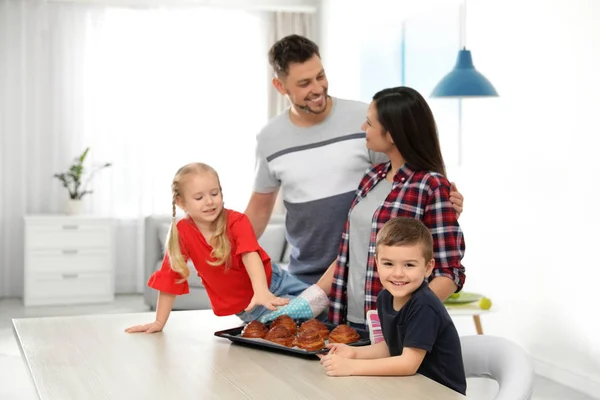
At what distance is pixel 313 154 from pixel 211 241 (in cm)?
48

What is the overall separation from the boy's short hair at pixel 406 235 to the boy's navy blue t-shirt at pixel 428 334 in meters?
0.09

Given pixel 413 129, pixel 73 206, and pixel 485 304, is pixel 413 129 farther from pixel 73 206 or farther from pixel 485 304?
pixel 73 206

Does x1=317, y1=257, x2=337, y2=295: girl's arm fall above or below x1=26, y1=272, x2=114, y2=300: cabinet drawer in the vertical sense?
above

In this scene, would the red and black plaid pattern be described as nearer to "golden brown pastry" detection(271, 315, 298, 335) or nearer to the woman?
the woman

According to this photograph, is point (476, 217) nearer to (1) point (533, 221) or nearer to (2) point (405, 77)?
(1) point (533, 221)

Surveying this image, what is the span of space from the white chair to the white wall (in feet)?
7.55

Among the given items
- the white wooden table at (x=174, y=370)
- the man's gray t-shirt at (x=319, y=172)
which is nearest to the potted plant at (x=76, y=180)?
the man's gray t-shirt at (x=319, y=172)

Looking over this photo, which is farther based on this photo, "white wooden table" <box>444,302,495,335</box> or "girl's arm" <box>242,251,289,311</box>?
"white wooden table" <box>444,302,495,335</box>

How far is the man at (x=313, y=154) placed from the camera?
2516 millimetres

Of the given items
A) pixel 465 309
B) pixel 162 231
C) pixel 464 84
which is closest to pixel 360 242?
pixel 465 309

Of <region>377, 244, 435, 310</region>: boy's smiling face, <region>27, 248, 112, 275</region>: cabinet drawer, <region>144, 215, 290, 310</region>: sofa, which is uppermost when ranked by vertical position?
<region>377, 244, 435, 310</region>: boy's smiling face

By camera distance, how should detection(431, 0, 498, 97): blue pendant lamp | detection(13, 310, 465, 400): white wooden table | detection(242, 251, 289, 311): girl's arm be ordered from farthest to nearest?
detection(431, 0, 498, 97): blue pendant lamp
detection(242, 251, 289, 311): girl's arm
detection(13, 310, 465, 400): white wooden table

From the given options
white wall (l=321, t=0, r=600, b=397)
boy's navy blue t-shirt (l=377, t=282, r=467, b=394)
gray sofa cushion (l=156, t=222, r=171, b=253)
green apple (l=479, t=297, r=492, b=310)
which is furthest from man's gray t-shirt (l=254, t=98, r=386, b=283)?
gray sofa cushion (l=156, t=222, r=171, b=253)

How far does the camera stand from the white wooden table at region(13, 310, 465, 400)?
1.61m
